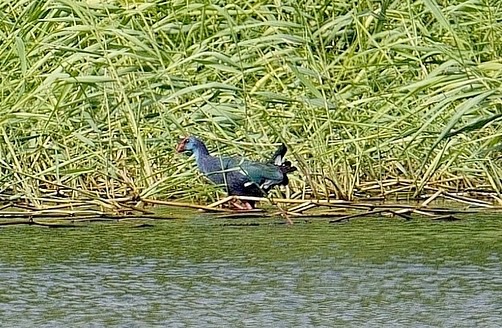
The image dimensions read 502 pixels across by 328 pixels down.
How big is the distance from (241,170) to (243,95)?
0.25m

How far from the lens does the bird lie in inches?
170

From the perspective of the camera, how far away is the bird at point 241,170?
14.2ft

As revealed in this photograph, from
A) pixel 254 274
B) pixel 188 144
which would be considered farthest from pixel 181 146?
pixel 254 274

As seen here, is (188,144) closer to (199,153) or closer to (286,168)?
(199,153)

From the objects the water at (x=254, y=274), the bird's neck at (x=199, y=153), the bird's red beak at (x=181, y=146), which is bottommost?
the water at (x=254, y=274)

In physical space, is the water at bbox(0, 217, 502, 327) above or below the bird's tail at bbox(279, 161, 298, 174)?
below

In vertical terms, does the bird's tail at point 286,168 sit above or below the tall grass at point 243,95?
below

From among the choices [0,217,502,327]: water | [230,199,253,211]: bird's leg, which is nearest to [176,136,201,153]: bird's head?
[230,199,253,211]: bird's leg

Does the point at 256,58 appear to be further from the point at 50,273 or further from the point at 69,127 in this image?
the point at 50,273

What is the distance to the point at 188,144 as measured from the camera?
→ 4.49 m

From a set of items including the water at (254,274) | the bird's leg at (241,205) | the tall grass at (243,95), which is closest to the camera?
the water at (254,274)

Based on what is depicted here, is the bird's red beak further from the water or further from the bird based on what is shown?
the water

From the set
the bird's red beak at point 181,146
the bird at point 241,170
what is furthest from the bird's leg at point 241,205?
the bird's red beak at point 181,146

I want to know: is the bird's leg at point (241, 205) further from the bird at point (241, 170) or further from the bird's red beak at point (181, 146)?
the bird's red beak at point (181, 146)
